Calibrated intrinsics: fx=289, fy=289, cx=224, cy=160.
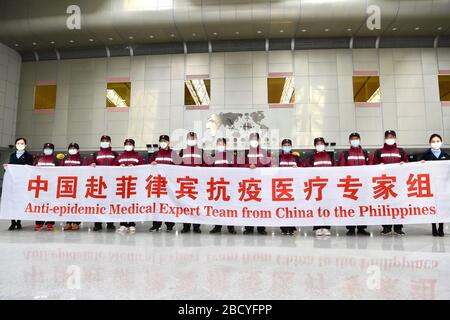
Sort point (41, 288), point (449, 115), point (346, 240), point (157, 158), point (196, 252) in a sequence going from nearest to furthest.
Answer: point (41, 288), point (196, 252), point (346, 240), point (157, 158), point (449, 115)

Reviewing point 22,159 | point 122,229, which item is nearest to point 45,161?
point 22,159

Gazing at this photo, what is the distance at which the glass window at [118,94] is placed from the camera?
12.4 metres

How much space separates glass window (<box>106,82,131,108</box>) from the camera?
12367 mm

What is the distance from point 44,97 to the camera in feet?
42.2

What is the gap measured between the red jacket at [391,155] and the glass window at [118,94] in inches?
403

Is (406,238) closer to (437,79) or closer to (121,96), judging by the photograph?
(437,79)

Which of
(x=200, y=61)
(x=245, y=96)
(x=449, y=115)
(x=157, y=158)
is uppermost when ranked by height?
(x=200, y=61)

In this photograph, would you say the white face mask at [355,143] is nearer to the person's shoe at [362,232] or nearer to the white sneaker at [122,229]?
the person's shoe at [362,232]

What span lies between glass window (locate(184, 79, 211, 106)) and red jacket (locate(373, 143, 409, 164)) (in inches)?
317

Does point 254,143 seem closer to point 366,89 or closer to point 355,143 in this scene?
point 355,143

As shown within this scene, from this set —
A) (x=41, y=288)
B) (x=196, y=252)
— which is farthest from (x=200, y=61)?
(x=41, y=288)

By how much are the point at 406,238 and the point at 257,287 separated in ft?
11.2

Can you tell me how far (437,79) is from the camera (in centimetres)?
1154

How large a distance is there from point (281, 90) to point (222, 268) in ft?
34.1
